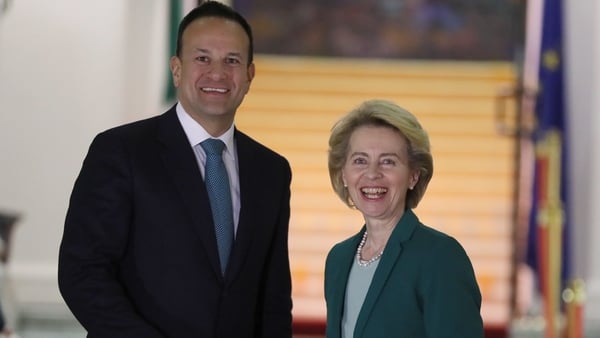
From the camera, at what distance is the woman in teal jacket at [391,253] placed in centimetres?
233

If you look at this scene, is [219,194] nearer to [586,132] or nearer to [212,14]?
[212,14]

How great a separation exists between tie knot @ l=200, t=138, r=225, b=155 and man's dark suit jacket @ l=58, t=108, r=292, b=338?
4 cm

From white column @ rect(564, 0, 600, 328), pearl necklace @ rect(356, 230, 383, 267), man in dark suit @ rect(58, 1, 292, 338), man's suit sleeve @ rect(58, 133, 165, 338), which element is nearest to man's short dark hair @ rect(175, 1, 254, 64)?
man in dark suit @ rect(58, 1, 292, 338)

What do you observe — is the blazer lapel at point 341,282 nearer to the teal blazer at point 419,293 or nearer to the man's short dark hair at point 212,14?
the teal blazer at point 419,293

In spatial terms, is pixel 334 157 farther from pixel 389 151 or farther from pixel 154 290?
pixel 154 290

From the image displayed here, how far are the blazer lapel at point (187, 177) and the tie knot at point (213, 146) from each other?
0.11 ft

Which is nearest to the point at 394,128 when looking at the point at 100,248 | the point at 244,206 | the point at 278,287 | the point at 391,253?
the point at 391,253

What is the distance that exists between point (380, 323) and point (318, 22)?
10.3 m

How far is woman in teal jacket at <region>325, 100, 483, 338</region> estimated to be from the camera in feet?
7.64

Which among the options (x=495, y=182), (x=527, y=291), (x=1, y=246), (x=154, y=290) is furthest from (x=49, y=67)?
(x=154, y=290)

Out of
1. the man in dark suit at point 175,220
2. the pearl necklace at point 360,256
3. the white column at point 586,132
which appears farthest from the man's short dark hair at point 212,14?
the white column at point 586,132

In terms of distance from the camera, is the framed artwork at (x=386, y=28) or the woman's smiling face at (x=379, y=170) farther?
the framed artwork at (x=386, y=28)

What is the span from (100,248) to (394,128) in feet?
2.07

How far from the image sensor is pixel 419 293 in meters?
2.38
